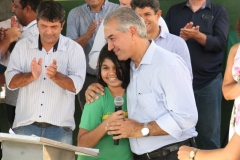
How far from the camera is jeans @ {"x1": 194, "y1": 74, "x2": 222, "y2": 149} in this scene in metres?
6.37

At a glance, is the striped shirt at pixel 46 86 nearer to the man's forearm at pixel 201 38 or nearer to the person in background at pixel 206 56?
the man's forearm at pixel 201 38

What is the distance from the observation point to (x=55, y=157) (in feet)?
12.0

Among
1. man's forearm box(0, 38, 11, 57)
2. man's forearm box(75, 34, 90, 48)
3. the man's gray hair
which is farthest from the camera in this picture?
man's forearm box(75, 34, 90, 48)

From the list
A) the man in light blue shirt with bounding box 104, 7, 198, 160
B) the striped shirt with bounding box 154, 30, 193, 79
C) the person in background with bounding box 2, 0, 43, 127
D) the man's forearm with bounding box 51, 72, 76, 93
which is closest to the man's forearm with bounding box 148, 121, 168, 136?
the man in light blue shirt with bounding box 104, 7, 198, 160

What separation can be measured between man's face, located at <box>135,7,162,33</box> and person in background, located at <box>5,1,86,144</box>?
0.66 m

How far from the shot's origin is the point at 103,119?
14.0ft

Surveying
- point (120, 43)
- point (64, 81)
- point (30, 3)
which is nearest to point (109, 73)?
point (120, 43)

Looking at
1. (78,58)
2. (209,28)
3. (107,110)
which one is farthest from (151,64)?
(209,28)

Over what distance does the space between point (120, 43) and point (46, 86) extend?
4.65 ft

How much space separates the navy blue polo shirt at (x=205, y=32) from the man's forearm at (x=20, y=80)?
1.87 meters

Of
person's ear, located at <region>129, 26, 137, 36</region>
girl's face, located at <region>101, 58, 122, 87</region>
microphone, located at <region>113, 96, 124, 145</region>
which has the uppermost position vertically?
person's ear, located at <region>129, 26, 137, 36</region>

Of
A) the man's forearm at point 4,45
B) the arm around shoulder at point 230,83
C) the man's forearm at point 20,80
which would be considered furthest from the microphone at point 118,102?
the man's forearm at point 4,45

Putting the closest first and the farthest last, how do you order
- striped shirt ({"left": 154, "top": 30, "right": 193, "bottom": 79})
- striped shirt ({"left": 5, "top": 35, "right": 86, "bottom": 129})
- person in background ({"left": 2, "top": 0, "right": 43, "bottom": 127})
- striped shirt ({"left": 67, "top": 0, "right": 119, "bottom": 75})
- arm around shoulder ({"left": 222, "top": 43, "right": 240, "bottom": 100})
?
arm around shoulder ({"left": 222, "top": 43, "right": 240, "bottom": 100}), striped shirt ({"left": 154, "top": 30, "right": 193, "bottom": 79}), striped shirt ({"left": 5, "top": 35, "right": 86, "bottom": 129}), person in background ({"left": 2, "top": 0, "right": 43, "bottom": 127}), striped shirt ({"left": 67, "top": 0, "right": 119, "bottom": 75})

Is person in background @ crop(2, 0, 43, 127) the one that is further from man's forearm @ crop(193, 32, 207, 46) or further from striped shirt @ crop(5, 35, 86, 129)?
man's forearm @ crop(193, 32, 207, 46)
